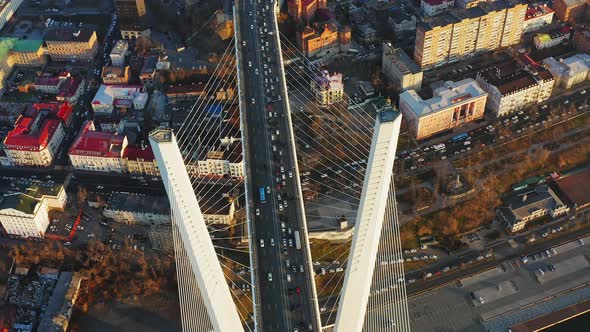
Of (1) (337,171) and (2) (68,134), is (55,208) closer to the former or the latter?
(2) (68,134)

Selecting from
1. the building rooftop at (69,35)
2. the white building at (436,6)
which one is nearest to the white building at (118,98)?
the building rooftop at (69,35)

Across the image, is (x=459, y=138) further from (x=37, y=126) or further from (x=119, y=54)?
(x=37, y=126)

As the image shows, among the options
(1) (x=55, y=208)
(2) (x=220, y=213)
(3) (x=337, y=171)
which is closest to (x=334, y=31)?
(3) (x=337, y=171)

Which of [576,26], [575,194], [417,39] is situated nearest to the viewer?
[575,194]

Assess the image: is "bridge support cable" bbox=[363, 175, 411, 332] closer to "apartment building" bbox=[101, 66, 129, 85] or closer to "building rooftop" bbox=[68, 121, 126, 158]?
"building rooftop" bbox=[68, 121, 126, 158]

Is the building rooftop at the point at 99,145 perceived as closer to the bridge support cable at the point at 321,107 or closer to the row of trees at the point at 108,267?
the row of trees at the point at 108,267

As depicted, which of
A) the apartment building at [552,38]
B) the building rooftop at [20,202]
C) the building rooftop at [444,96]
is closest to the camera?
the building rooftop at [20,202]

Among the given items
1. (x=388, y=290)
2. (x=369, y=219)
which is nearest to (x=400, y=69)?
(x=388, y=290)
